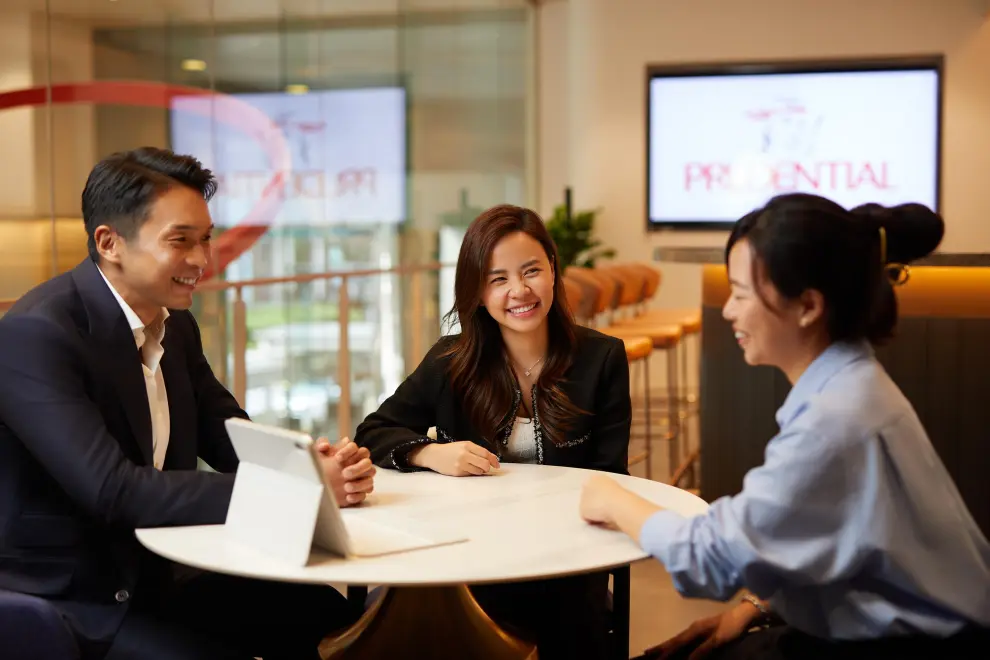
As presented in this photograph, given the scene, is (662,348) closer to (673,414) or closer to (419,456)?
(673,414)

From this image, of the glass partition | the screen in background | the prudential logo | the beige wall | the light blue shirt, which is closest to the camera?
the light blue shirt

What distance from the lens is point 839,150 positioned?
9.36 m

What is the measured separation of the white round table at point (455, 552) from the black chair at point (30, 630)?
0.19 meters

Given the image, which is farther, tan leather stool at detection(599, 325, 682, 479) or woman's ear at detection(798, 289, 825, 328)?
tan leather stool at detection(599, 325, 682, 479)

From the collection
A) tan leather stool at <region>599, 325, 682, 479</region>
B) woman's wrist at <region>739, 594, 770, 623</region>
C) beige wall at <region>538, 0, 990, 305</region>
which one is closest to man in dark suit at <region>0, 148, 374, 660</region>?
woman's wrist at <region>739, 594, 770, 623</region>

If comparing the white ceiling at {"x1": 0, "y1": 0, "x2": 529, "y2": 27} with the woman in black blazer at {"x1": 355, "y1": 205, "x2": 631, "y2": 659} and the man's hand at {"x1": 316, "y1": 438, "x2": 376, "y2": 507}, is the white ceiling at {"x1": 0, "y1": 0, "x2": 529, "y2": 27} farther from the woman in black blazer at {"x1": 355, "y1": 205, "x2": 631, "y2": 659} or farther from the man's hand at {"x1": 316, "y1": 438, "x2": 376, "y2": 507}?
the man's hand at {"x1": 316, "y1": 438, "x2": 376, "y2": 507}

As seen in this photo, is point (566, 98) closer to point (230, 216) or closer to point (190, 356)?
point (230, 216)

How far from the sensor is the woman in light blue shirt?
1440mm

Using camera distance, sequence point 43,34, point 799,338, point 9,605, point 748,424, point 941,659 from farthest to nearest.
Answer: point 748,424 < point 43,34 < point 9,605 < point 799,338 < point 941,659

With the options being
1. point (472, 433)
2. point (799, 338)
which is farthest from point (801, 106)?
point (799, 338)

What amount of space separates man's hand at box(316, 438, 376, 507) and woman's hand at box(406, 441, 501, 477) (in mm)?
286

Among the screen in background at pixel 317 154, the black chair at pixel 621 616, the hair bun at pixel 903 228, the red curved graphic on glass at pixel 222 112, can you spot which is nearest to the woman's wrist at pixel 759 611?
the black chair at pixel 621 616

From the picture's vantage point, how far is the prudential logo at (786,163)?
934cm

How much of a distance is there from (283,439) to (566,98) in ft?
31.3
